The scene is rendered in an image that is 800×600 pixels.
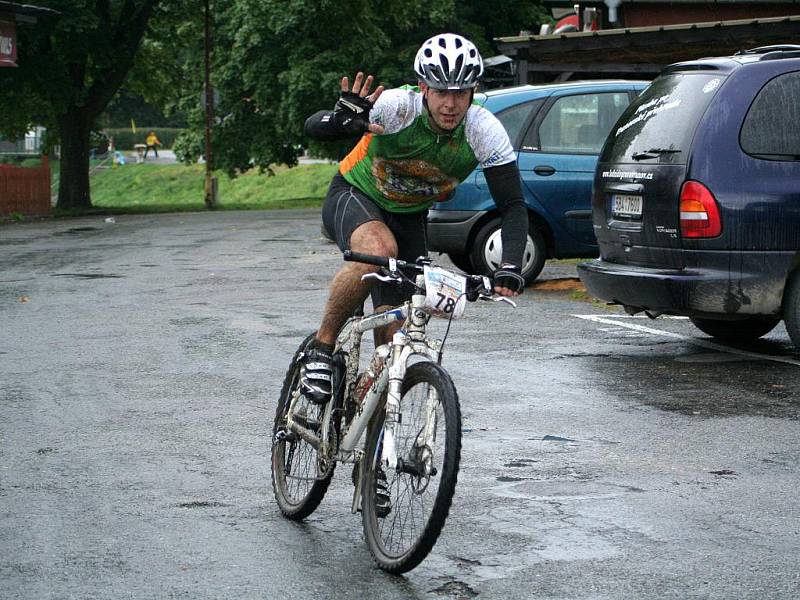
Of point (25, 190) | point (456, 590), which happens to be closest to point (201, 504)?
point (456, 590)

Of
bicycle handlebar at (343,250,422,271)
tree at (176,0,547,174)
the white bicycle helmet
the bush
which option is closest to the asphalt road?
bicycle handlebar at (343,250,422,271)

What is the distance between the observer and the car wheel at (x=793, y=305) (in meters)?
9.47

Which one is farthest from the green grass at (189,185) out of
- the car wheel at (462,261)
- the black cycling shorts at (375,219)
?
the black cycling shorts at (375,219)

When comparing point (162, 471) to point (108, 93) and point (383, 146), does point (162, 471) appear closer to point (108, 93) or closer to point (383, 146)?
point (383, 146)

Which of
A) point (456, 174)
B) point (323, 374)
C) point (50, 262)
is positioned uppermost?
point (456, 174)

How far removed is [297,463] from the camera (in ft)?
19.9

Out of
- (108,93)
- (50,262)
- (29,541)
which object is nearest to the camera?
(29,541)

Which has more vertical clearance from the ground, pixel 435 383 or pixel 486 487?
pixel 435 383

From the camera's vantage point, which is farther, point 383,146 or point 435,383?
point 383,146

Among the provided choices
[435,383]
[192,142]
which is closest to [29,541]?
[435,383]

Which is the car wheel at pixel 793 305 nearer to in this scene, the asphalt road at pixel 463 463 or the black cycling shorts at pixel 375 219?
the asphalt road at pixel 463 463

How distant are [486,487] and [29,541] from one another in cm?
194

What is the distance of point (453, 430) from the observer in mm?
4824

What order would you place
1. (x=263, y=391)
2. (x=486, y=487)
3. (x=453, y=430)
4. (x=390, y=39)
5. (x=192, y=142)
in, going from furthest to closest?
(x=192, y=142) → (x=390, y=39) → (x=263, y=391) → (x=486, y=487) → (x=453, y=430)
